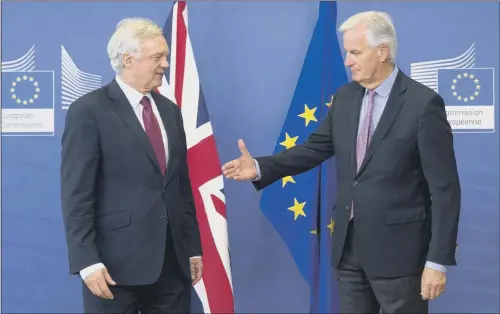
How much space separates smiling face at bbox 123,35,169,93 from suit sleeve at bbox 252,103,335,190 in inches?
20.5

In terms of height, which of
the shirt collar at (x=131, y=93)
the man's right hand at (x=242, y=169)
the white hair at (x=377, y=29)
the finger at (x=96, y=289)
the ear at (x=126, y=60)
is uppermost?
the white hair at (x=377, y=29)

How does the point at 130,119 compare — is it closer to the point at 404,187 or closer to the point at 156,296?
the point at 156,296

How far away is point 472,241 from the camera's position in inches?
141

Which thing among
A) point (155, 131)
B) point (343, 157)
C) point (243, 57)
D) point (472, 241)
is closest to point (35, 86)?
point (243, 57)

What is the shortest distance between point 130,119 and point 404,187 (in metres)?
0.92

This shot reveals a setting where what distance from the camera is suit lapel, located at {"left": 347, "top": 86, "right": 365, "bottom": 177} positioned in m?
2.09

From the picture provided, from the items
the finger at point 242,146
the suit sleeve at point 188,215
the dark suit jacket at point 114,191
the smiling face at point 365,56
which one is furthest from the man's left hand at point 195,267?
the smiling face at point 365,56

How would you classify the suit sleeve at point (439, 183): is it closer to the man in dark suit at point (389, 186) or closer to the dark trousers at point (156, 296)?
the man in dark suit at point (389, 186)

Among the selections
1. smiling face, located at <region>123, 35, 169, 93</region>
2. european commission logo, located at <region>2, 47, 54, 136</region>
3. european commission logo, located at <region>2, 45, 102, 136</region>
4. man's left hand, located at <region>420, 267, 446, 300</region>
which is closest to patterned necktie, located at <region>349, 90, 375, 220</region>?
man's left hand, located at <region>420, 267, 446, 300</region>

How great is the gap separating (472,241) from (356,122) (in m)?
1.83

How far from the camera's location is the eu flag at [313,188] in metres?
3.12

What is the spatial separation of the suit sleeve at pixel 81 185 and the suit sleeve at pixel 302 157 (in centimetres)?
66

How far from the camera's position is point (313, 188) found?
3209 mm

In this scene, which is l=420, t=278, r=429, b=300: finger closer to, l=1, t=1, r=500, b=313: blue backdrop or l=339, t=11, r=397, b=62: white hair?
l=339, t=11, r=397, b=62: white hair
